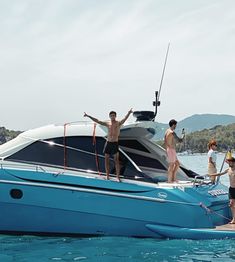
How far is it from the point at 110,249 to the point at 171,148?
2.58m

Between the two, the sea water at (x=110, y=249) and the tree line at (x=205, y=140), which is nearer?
the sea water at (x=110, y=249)

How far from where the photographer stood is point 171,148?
10.7m

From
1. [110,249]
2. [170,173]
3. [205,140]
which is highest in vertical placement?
[205,140]

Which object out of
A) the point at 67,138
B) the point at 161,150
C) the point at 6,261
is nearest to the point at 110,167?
the point at 67,138

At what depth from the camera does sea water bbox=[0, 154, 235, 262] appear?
887 cm

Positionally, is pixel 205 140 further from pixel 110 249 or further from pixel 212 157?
pixel 110 249

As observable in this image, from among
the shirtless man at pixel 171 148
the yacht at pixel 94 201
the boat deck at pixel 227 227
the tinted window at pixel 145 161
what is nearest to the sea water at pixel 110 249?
the yacht at pixel 94 201

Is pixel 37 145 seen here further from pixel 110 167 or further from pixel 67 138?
pixel 110 167

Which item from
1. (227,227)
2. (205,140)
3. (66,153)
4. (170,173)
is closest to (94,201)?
(66,153)

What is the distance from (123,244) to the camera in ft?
31.6

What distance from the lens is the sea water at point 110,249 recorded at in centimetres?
887

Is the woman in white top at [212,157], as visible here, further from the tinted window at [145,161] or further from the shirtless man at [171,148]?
the tinted window at [145,161]

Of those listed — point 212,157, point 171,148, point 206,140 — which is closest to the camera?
point 171,148

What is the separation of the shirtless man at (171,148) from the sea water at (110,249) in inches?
57.7
